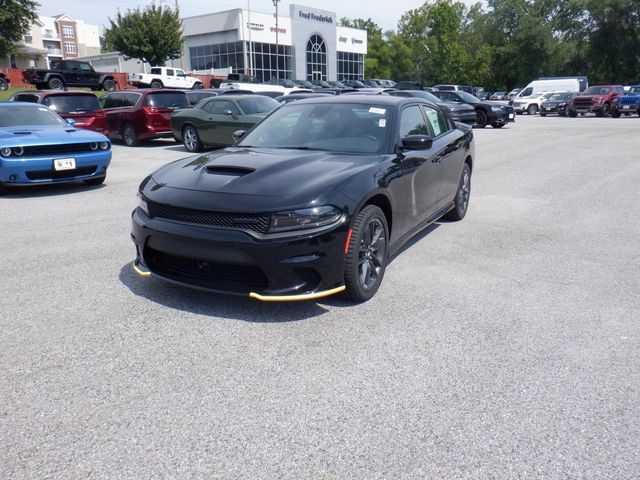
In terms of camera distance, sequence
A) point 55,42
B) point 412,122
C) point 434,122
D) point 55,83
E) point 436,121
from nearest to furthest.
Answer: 1. point 412,122
2. point 434,122
3. point 436,121
4. point 55,83
5. point 55,42

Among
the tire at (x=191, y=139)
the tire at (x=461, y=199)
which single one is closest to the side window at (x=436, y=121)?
the tire at (x=461, y=199)

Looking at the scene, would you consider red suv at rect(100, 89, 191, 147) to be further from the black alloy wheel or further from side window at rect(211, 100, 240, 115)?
the black alloy wheel

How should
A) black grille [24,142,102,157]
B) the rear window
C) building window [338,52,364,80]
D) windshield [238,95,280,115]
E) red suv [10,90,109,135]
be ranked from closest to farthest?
black grille [24,142,102,157]
red suv [10,90,109,135]
windshield [238,95,280,115]
the rear window
building window [338,52,364,80]

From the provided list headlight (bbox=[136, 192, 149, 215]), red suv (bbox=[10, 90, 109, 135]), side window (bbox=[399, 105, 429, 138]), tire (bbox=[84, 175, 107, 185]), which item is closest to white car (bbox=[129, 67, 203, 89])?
red suv (bbox=[10, 90, 109, 135])

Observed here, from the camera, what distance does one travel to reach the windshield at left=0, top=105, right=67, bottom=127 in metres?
9.32

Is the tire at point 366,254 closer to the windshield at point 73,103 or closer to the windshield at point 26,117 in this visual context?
the windshield at point 26,117

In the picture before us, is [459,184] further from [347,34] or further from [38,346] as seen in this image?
[347,34]

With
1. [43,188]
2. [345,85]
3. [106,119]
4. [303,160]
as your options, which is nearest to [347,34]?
[345,85]

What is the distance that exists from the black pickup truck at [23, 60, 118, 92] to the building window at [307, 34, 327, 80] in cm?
2931

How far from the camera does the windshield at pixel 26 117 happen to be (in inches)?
367

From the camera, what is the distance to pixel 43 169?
8.38 m

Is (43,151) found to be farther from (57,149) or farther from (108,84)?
(108,84)

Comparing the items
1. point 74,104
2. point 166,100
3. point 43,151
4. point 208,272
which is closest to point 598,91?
point 166,100

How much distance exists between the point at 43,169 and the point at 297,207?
6.08 m
